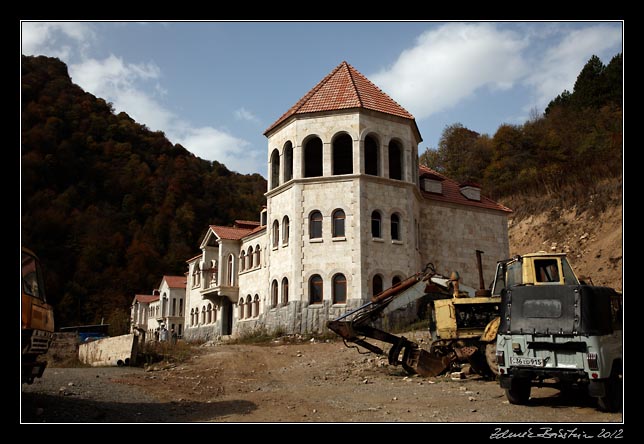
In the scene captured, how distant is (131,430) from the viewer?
905 centimetres

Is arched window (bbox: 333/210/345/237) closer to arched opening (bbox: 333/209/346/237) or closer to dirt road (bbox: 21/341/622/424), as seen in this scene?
arched opening (bbox: 333/209/346/237)

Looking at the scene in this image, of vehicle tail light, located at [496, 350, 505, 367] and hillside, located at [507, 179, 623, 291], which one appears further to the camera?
Result: hillside, located at [507, 179, 623, 291]

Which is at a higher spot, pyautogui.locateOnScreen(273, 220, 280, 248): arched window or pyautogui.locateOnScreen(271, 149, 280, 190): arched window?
pyautogui.locateOnScreen(271, 149, 280, 190): arched window

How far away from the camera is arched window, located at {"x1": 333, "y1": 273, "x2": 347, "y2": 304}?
31727 mm

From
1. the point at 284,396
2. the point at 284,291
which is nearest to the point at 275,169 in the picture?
the point at 284,291

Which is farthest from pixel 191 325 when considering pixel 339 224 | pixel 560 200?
pixel 560 200

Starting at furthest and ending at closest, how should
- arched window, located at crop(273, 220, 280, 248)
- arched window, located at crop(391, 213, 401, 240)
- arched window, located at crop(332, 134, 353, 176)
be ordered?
arched window, located at crop(332, 134, 353, 176) → arched window, located at crop(273, 220, 280, 248) → arched window, located at crop(391, 213, 401, 240)

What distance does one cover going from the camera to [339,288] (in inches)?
1256

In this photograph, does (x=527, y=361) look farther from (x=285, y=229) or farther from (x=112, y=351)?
(x=285, y=229)

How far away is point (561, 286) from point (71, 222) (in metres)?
80.6

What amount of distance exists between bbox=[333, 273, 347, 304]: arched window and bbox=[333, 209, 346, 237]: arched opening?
7.30 feet

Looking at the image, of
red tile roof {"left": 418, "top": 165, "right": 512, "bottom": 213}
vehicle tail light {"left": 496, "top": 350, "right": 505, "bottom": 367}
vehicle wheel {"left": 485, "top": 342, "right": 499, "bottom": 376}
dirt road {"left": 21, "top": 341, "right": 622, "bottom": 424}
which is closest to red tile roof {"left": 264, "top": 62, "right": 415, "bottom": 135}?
red tile roof {"left": 418, "top": 165, "right": 512, "bottom": 213}

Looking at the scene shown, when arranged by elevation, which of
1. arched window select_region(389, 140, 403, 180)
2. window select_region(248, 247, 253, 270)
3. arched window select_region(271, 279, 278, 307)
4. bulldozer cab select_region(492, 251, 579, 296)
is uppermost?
arched window select_region(389, 140, 403, 180)

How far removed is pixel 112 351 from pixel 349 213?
14.2 m
